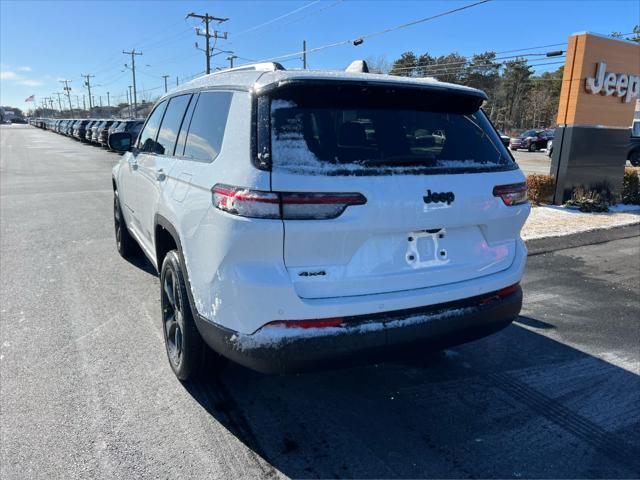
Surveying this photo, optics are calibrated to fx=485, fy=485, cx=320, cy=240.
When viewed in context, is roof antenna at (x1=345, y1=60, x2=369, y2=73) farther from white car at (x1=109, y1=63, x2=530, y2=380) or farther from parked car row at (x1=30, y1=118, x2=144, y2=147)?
parked car row at (x1=30, y1=118, x2=144, y2=147)

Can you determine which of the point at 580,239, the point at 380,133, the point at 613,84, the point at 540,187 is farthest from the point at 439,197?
the point at 613,84

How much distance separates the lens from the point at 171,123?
3818 millimetres

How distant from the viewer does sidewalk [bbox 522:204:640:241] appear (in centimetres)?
798

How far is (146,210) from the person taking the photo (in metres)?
3.97

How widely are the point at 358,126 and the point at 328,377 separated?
1.71 metres

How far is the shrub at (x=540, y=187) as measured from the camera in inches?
408

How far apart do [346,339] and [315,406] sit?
2.80 ft

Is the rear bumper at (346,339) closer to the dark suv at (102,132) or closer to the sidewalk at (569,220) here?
the sidewalk at (569,220)

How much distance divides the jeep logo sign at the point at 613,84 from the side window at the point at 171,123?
9.35 m

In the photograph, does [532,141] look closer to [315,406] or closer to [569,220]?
[569,220]

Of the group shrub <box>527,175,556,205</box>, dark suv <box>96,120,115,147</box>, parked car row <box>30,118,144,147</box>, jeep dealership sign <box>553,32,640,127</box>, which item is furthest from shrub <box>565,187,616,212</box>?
dark suv <box>96,120,115,147</box>

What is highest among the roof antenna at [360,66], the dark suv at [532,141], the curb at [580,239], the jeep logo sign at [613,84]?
the jeep logo sign at [613,84]

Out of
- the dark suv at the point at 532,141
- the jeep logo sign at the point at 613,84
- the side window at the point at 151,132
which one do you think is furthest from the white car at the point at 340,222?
the dark suv at the point at 532,141

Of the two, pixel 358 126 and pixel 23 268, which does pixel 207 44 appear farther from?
pixel 358 126
